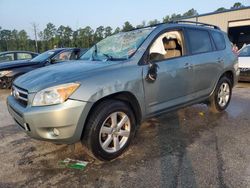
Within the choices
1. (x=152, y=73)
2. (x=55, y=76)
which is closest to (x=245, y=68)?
(x=152, y=73)

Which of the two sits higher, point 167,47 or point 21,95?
point 167,47

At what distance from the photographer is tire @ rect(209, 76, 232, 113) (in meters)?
5.33

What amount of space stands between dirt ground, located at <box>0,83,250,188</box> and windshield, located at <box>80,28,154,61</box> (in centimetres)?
135

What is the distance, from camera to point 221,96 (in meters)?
5.55

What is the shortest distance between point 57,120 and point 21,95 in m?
0.76

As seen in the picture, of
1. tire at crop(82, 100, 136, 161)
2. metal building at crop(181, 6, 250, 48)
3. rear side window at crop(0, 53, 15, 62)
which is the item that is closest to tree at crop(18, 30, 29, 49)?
metal building at crop(181, 6, 250, 48)

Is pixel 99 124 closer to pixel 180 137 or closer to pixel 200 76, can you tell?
pixel 180 137

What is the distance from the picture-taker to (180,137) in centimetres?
419

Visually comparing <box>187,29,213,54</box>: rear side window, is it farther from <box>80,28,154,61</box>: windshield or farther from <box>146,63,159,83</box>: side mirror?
<box>146,63,159,83</box>: side mirror

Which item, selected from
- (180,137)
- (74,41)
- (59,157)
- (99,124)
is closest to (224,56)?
(180,137)

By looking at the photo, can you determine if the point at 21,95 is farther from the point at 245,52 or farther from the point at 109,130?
the point at 245,52

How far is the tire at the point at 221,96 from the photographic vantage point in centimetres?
533

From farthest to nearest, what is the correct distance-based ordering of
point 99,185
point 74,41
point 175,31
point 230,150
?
point 74,41, point 175,31, point 230,150, point 99,185

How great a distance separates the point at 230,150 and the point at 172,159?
0.90 metres
